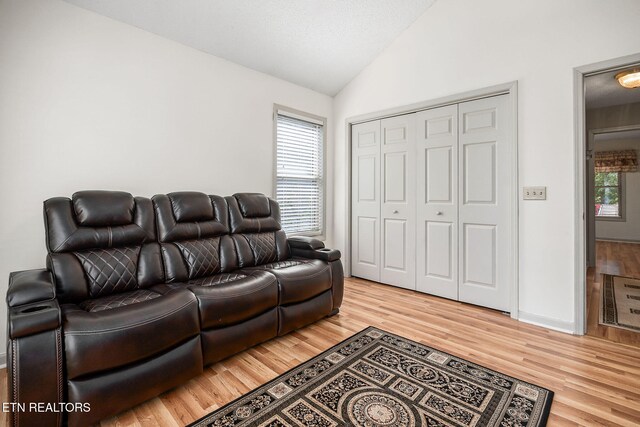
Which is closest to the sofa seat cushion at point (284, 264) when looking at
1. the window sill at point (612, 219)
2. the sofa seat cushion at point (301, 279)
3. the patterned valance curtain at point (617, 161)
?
the sofa seat cushion at point (301, 279)

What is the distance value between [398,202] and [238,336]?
2473 millimetres

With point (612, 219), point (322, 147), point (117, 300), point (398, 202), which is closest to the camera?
point (117, 300)

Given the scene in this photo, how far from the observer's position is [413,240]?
11.7 feet

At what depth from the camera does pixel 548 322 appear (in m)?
2.60

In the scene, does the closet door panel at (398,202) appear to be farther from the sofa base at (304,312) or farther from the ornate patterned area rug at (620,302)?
the ornate patterned area rug at (620,302)

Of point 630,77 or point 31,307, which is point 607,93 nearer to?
point 630,77

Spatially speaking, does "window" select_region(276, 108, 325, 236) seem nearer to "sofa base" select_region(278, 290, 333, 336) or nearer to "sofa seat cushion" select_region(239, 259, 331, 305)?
"sofa seat cushion" select_region(239, 259, 331, 305)

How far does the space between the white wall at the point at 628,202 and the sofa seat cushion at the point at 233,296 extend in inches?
365

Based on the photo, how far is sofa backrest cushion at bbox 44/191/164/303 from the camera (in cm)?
187

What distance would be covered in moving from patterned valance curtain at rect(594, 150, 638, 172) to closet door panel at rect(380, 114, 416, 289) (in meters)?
6.99

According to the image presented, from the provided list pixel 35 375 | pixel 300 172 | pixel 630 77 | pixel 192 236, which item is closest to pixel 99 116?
pixel 192 236

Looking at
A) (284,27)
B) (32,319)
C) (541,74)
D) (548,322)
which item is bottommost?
(548,322)

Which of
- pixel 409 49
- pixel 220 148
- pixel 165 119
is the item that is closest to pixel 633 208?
pixel 409 49

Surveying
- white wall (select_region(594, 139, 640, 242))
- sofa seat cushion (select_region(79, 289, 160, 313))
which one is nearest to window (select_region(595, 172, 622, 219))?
white wall (select_region(594, 139, 640, 242))
